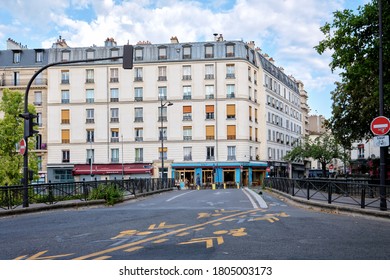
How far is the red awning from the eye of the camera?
178 ft

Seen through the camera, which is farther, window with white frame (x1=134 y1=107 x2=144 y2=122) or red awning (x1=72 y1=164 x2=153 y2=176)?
window with white frame (x1=134 y1=107 x2=144 y2=122)

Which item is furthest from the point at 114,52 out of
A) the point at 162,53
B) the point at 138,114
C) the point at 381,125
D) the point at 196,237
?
the point at 196,237

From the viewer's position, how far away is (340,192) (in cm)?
1570

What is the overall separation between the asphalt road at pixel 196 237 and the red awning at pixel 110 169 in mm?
41435

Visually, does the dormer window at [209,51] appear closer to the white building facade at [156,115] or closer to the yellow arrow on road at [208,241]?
the white building facade at [156,115]

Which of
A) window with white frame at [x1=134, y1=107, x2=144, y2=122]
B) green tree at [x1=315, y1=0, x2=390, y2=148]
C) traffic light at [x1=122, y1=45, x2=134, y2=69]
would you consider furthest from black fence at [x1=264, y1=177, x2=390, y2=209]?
window with white frame at [x1=134, y1=107, x2=144, y2=122]

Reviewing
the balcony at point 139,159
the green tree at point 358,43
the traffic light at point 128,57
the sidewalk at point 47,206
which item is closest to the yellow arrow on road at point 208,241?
the sidewalk at point 47,206

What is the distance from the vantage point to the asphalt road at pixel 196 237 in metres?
7.03

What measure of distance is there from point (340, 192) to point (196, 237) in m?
8.56

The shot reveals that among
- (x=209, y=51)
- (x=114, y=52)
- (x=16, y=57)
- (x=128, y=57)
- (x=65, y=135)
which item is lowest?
(x=128, y=57)

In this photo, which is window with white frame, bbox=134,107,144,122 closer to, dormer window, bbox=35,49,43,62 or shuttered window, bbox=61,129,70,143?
shuttered window, bbox=61,129,70,143

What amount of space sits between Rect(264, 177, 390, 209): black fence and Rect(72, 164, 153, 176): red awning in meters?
35.5

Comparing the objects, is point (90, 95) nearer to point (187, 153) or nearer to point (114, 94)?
point (114, 94)

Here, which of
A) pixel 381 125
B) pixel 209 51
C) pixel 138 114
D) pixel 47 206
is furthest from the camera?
pixel 209 51
